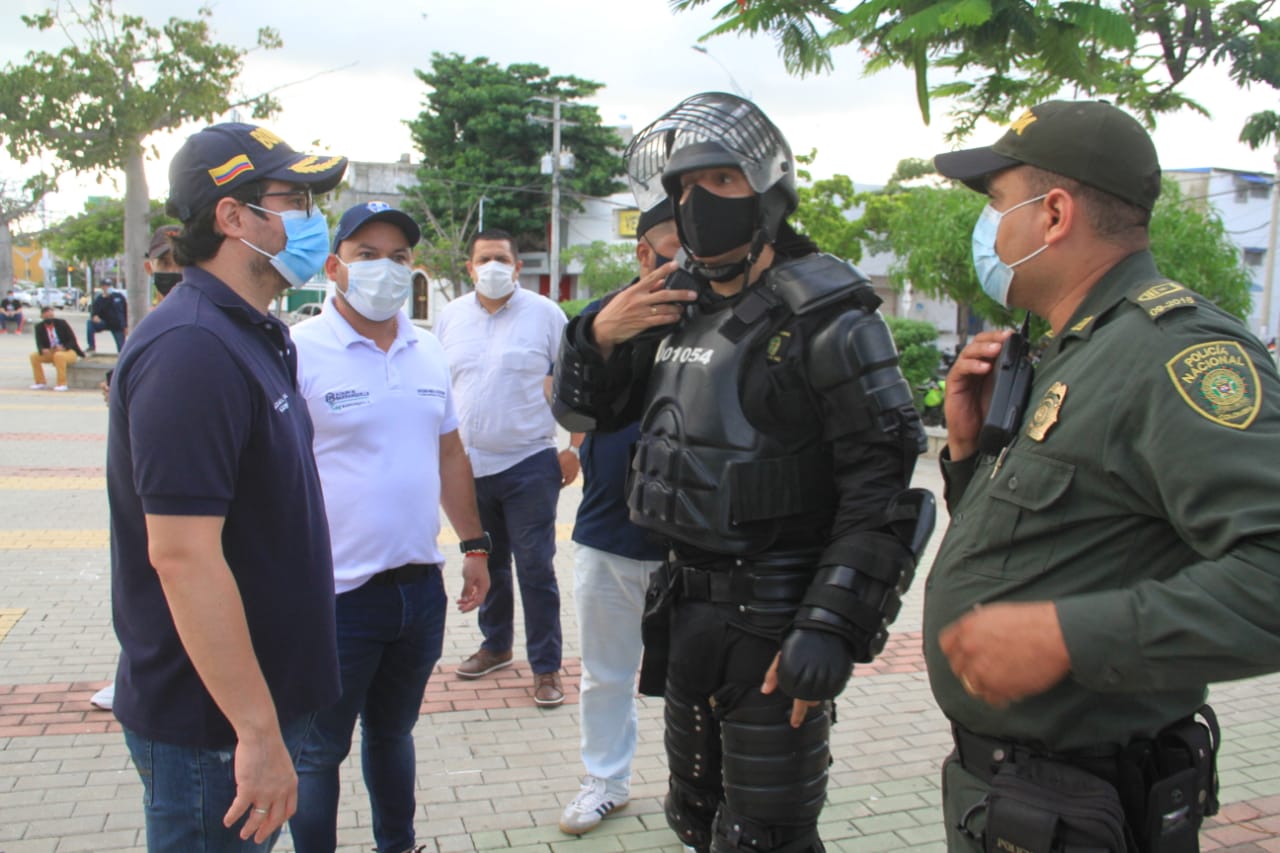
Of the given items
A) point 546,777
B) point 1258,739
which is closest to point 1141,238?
point 546,777

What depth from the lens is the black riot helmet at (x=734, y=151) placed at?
2.57 meters

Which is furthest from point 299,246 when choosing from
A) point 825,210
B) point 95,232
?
point 95,232

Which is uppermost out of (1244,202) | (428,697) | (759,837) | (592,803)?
(1244,202)

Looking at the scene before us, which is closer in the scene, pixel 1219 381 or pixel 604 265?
pixel 1219 381

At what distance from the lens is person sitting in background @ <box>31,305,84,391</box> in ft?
55.5

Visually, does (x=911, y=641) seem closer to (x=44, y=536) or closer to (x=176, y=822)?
(x=176, y=822)

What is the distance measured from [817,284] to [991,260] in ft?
1.32

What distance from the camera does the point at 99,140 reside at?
15.4 metres

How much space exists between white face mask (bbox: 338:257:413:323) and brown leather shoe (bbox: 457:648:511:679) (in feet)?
7.73

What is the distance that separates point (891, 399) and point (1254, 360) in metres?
0.76

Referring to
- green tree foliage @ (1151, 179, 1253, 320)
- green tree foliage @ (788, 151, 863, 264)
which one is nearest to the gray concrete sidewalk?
green tree foliage @ (1151, 179, 1253, 320)

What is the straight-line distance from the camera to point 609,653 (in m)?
3.58

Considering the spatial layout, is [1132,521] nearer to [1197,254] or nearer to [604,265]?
[1197,254]

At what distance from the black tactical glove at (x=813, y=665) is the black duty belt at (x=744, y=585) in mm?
221
